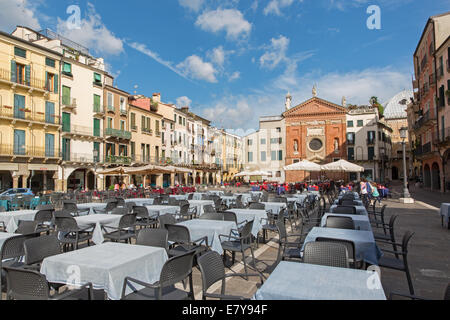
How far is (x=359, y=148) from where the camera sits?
45.3 metres

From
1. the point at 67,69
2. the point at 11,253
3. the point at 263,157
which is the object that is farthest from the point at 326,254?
the point at 263,157

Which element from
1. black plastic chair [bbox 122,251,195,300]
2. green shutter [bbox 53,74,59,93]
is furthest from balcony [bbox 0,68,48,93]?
black plastic chair [bbox 122,251,195,300]

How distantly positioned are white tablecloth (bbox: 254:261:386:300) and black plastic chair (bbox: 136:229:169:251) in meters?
2.18

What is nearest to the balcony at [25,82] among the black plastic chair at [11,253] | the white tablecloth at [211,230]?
the black plastic chair at [11,253]

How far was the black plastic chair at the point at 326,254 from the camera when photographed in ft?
12.2

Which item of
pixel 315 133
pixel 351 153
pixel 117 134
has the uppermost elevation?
pixel 315 133

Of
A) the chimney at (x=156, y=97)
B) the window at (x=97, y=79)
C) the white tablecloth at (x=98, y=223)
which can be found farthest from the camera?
the chimney at (x=156, y=97)

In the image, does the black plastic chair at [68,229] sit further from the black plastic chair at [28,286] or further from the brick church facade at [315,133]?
the brick church facade at [315,133]

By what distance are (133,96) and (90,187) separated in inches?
500

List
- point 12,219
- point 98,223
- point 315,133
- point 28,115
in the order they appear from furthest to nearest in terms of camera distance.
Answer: point 315,133, point 28,115, point 12,219, point 98,223

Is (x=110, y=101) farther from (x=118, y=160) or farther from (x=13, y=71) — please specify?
(x=13, y=71)

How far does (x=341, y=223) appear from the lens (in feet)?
20.1

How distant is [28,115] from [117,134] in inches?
342

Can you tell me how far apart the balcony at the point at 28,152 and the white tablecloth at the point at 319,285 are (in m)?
25.2
